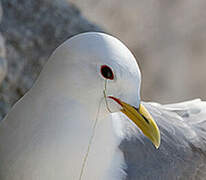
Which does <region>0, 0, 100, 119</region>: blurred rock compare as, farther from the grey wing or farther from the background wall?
the background wall

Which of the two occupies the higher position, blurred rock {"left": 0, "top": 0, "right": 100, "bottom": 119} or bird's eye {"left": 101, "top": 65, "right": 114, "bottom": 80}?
bird's eye {"left": 101, "top": 65, "right": 114, "bottom": 80}

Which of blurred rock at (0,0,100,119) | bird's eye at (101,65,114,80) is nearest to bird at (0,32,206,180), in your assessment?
bird's eye at (101,65,114,80)

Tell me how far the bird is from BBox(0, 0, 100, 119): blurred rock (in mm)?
1510

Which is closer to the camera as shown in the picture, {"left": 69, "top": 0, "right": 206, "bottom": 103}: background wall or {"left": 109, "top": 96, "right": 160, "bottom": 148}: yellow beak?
{"left": 109, "top": 96, "right": 160, "bottom": 148}: yellow beak

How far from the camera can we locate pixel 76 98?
2.61 metres

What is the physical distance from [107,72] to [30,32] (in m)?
2.28

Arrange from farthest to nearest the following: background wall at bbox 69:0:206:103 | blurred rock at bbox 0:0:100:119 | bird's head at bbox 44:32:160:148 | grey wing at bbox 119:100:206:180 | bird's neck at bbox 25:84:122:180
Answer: background wall at bbox 69:0:206:103
blurred rock at bbox 0:0:100:119
grey wing at bbox 119:100:206:180
bird's neck at bbox 25:84:122:180
bird's head at bbox 44:32:160:148

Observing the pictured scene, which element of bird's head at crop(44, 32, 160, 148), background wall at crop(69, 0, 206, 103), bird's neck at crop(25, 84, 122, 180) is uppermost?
bird's head at crop(44, 32, 160, 148)

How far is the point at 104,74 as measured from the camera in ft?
8.24

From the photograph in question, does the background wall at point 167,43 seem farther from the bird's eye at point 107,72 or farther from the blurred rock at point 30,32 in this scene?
the bird's eye at point 107,72

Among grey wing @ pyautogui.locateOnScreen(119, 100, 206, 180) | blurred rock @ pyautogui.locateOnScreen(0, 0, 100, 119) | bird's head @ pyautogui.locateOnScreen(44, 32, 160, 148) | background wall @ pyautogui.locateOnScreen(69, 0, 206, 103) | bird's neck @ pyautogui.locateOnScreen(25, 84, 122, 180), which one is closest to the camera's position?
bird's head @ pyautogui.locateOnScreen(44, 32, 160, 148)

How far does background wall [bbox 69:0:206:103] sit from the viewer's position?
7410 millimetres

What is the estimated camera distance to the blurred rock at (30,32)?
14.6 feet

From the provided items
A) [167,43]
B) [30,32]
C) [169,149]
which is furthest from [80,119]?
[167,43]
